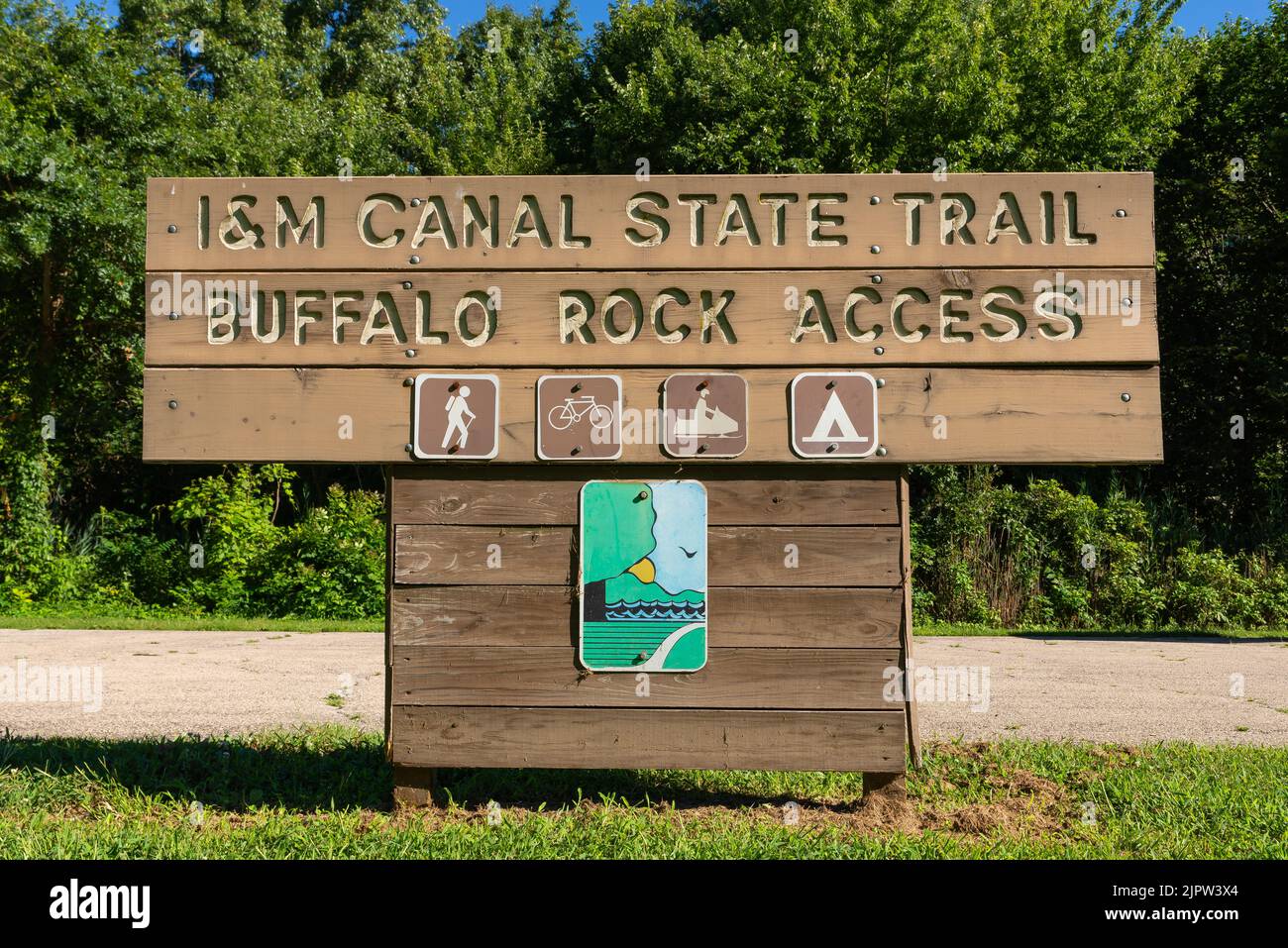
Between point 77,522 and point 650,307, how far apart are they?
14922 mm

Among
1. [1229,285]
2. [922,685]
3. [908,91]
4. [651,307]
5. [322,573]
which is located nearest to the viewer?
[651,307]

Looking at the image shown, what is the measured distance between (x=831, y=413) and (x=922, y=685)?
15.5 feet

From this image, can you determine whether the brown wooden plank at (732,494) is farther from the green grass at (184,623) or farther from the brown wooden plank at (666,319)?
the green grass at (184,623)

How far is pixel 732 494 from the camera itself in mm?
4004

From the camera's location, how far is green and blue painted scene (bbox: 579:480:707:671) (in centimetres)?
394

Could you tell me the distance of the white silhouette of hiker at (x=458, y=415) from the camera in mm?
3967

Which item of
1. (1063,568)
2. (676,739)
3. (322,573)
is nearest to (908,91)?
(1063,568)

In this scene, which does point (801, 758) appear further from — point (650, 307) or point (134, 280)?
point (134, 280)

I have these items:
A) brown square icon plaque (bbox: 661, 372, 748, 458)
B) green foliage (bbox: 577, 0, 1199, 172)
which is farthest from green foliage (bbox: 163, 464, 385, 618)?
brown square icon plaque (bbox: 661, 372, 748, 458)

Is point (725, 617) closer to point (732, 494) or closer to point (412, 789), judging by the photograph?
point (732, 494)

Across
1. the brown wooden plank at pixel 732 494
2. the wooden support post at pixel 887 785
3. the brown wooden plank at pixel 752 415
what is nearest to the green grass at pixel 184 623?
the brown wooden plank at pixel 752 415

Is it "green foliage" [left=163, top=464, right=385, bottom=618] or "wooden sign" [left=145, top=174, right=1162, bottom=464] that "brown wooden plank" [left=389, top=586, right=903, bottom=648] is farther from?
"green foliage" [left=163, top=464, right=385, bottom=618]

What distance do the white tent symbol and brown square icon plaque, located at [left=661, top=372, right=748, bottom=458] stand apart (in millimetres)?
283

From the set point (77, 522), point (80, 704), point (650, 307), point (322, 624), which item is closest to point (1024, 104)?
point (322, 624)
